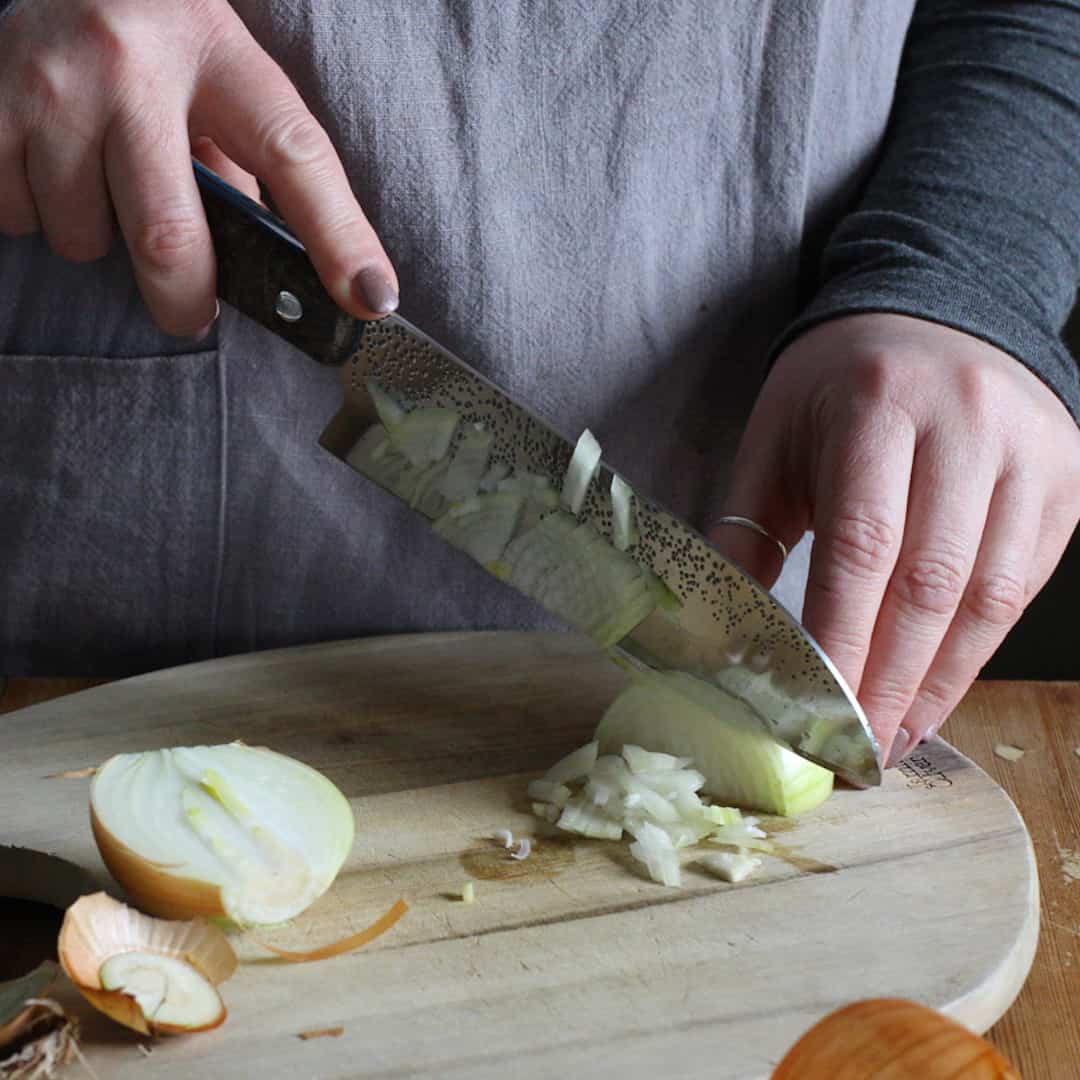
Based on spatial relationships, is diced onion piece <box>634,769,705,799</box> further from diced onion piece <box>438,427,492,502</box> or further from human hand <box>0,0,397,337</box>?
human hand <box>0,0,397,337</box>

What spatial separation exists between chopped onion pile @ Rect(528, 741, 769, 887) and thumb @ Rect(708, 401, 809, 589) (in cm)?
21

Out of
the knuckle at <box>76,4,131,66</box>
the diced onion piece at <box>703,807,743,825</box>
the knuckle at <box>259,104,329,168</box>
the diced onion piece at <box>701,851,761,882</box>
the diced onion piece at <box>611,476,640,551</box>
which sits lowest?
the diced onion piece at <box>703,807,743,825</box>

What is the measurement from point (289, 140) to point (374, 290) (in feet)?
0.46

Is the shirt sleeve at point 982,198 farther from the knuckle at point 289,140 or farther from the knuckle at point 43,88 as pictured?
the knuckle at point 43,88

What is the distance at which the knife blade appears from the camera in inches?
45.3

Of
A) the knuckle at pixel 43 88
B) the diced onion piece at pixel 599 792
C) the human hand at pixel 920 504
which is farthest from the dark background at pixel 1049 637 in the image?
the knuckle at pixel 43 88

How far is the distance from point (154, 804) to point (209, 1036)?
0.60 feet

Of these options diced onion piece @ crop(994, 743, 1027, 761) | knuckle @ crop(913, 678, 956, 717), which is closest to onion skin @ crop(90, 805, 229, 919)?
knuckle @ crop(913, 678, 956, 717)

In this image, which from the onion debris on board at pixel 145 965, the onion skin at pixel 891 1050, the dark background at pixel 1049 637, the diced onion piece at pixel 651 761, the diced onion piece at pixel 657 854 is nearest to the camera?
the onion skin at pixel 891 1050

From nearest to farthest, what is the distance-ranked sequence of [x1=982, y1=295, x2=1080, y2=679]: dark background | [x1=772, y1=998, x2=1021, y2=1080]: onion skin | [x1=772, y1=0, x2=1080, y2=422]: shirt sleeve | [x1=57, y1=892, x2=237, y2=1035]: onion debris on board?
[x1=772, y1=998, x2=1021, y2=1080]: onion skin → [x1=57, y1=892, x2=237, y2=1035]: onion debris on board → [x1=772, y1=0, x2=1080, y2=422]: shirt sleeve → [x1=982, y1=295, x2=1080, y2=679]: dark background

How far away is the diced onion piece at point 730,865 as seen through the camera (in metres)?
1.10

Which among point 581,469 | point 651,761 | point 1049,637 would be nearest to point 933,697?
point 651,761

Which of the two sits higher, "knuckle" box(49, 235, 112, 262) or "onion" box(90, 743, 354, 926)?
"knuckle" box(49, 235, 112, 262)

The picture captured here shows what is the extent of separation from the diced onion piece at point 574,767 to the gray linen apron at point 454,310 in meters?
0.38
